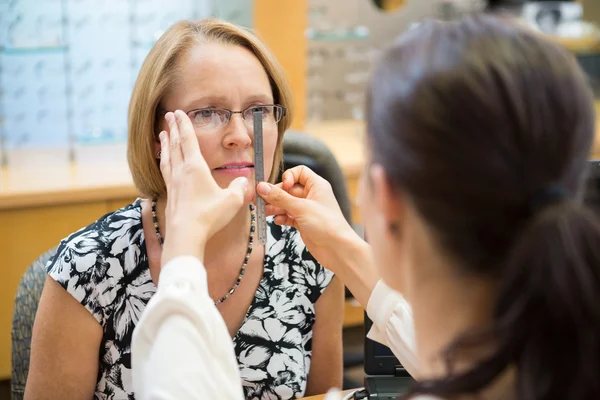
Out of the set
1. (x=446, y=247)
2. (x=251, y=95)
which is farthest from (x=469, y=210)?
(x=251, y=95)

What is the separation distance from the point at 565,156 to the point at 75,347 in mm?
990

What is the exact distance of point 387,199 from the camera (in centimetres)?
84

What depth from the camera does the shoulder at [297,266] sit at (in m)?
1.58

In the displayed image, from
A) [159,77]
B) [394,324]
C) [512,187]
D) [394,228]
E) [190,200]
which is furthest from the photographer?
[159,77]

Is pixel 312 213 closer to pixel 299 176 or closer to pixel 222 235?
pixel 299 176

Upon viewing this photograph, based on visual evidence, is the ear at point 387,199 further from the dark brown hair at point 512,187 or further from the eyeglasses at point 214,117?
the eyeglasses at point 214,117

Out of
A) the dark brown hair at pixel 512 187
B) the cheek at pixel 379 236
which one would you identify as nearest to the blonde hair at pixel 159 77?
the cheek at pixel 379 236

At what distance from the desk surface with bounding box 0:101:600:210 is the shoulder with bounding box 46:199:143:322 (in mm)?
923

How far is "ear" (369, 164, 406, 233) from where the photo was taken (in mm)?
835

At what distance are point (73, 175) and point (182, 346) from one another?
6.43 ft

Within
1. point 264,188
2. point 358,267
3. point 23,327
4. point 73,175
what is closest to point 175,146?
point 264,188

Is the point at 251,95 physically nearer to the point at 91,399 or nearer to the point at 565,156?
the point at 91,399

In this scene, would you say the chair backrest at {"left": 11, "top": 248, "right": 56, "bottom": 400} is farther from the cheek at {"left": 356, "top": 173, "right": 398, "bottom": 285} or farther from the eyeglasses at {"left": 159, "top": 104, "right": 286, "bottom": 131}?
the cheek at {"left": 356, "top": 173, "right": 398, "bottom": 285}

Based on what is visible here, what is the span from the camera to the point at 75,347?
1.41m
